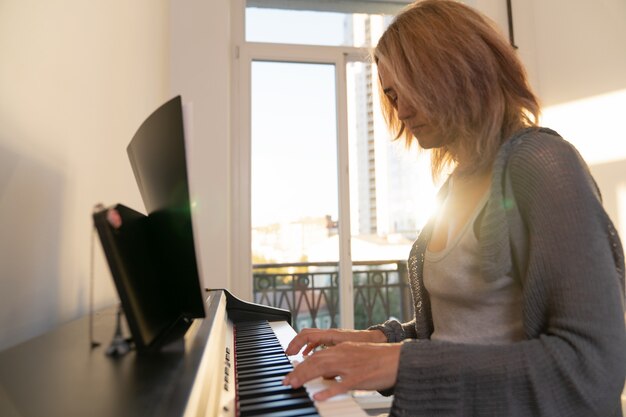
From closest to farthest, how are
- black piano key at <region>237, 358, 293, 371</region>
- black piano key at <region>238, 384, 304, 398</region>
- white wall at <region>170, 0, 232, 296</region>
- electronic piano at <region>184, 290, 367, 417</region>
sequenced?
1. electronic piano at <region>184, 290, 367, 417</region>
2. black piano key at <region>238, 384, 304, 398</region>
3. black piano key at <region>237, 358, 293, 371</region>
4. white wall at <region>170, 0, 232, 296</region>

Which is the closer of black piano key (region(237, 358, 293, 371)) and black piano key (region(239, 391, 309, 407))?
black piano key (region(239, 391, 309, 407))

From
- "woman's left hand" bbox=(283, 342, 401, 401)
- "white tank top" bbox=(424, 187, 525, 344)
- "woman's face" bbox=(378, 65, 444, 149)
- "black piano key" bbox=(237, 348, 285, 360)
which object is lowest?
"black piano key" bbox=(237, 348, 285, 360)

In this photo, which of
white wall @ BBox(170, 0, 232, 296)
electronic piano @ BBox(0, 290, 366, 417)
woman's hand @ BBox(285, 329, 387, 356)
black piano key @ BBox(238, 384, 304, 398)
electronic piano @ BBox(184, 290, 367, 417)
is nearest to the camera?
electronic piano @ BBox(0, 290, 366, 417)

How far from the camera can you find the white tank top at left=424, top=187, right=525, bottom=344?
783 mm

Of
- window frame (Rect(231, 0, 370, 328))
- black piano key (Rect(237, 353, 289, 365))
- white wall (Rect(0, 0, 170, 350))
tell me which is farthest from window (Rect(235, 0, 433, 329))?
black piano key (Rect(237, 353, 289, 365))

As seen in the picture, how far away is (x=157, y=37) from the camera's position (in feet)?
6.75

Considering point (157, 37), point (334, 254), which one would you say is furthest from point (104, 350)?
point (334, 254)

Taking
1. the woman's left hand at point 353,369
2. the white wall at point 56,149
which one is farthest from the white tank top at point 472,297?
the white wall at point 56,149

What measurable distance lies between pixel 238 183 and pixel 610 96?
7.48 ft

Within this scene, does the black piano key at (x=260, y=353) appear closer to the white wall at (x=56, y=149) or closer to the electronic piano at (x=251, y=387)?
the electronic piano at (x=251, y=387)

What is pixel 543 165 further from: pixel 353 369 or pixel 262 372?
pixel 262 372

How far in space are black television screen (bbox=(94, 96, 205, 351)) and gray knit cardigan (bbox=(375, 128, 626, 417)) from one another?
332 millimetres

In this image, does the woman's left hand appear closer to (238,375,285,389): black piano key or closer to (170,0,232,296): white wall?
(238,375,285,389): black piano key

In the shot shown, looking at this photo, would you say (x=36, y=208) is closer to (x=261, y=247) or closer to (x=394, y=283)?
(x=261, y=247)
